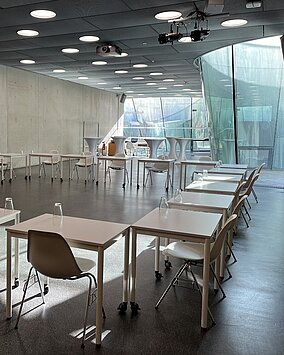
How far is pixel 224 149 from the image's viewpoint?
438 inches

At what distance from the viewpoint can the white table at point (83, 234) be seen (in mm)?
2615

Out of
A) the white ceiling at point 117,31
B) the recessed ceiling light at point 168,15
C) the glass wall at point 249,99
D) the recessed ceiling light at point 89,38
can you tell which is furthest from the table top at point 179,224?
the glass wall at point 249,99

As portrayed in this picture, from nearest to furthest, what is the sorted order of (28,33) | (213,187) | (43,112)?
(213,187)
(28,33)
(43,112)

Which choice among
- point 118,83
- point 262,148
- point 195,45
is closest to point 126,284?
point 195,45

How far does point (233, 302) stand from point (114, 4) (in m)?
4.61

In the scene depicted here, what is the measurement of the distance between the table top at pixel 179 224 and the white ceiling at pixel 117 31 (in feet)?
11.8

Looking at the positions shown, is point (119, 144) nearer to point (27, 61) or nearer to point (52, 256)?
point (27, 61)

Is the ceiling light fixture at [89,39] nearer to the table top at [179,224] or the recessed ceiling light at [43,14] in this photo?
the recessed ceiling light at [43,14]

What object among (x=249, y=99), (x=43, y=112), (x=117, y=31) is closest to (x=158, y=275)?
(x=117, y=31)

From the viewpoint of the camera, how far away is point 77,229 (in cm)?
293

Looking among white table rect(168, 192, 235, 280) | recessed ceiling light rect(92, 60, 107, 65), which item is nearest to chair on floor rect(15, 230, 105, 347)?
white table rect(168, 192, 235, 280)

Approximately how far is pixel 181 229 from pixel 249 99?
8099 millimetres

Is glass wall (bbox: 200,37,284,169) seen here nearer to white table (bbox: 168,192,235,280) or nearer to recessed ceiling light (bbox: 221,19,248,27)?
recessed ceiling light (bbox: 221,19,248,27)

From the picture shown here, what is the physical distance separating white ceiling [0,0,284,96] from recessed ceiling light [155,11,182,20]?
11 centimetres
